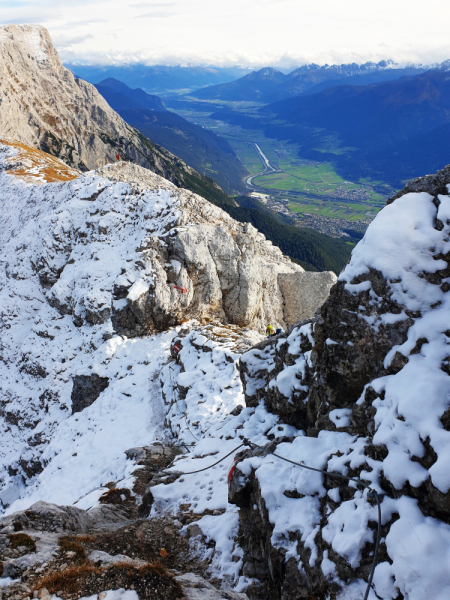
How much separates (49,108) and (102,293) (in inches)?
4374

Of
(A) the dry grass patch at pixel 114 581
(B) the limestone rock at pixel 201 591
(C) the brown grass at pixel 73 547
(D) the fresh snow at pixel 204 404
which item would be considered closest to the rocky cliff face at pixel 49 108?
(D) the fresh snow at pixel 204 404

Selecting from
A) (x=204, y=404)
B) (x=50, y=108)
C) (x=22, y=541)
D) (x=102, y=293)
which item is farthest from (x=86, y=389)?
(x=50, y=108)

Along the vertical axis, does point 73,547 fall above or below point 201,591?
above

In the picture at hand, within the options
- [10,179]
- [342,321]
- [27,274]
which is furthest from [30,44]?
[342,321]

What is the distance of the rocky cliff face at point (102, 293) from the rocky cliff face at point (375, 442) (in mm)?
16112

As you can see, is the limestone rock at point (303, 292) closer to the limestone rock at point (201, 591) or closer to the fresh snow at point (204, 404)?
the fresh snow at point (204, 404)

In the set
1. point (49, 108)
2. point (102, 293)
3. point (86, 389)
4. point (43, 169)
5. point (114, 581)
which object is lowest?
point (86, 389)

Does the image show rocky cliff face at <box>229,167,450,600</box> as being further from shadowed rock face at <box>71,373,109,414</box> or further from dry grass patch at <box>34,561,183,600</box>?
shadowed rock face at <box>71,373,109,414</box>

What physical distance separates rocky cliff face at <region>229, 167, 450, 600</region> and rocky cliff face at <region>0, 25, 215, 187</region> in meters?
105

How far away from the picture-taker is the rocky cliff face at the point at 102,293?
26.4 metres

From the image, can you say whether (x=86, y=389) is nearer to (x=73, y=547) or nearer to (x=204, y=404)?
(x=204, y=404)

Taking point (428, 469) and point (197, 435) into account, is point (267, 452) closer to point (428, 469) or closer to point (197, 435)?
point (428, 469)

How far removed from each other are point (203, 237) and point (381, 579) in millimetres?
27819

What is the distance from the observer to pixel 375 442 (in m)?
6.84
